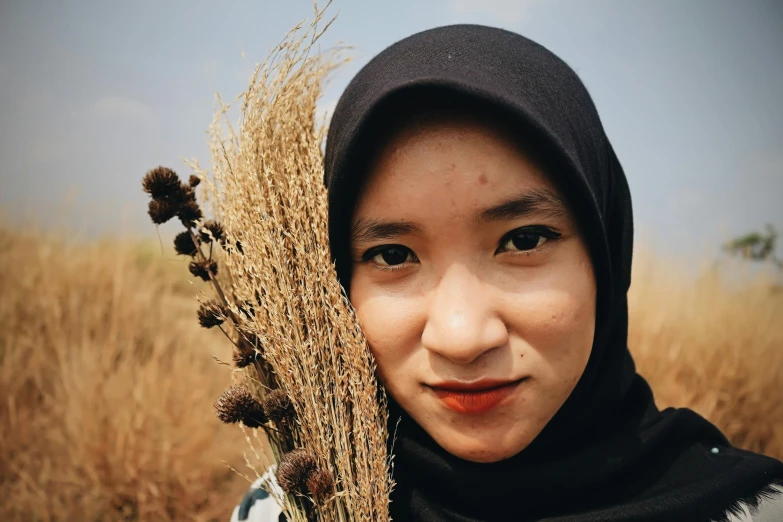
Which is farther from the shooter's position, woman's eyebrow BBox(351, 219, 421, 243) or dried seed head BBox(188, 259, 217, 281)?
dried seed head BBox(188, 259, 217, 281)

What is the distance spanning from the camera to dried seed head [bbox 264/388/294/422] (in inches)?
52.4

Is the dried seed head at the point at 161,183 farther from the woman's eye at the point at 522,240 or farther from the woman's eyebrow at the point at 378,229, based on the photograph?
the woman's eye at the point at 522,240

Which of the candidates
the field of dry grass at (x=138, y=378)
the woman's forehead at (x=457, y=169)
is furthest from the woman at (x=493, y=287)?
the field of dry grass at (x=138, y=378)

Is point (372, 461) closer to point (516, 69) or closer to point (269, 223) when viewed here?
point (269, 223)

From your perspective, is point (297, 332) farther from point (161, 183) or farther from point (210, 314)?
point (161, 183)

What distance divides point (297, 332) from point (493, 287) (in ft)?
1.93

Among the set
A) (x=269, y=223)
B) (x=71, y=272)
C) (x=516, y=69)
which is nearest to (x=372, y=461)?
(x=269, y=223)

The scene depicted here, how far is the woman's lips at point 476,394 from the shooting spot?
1297 millimetres

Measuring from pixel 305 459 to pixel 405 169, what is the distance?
2.83 feet

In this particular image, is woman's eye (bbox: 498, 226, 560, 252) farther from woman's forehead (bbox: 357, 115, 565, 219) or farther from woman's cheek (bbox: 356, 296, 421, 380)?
woman's cheek (bbox: 356, 296, 421, 380)

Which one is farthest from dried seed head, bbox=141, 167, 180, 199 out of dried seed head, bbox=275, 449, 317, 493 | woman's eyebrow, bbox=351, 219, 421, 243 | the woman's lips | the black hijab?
the woman's lips

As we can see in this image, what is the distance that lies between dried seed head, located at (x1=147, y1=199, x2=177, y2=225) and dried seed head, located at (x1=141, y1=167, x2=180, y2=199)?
26 mm

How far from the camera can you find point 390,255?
1409 mm

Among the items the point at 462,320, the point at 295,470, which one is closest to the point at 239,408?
the point at 295,470
